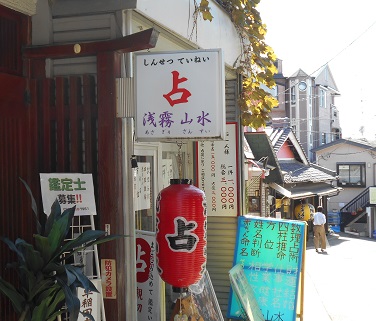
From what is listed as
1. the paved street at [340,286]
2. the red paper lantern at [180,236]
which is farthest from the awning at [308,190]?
the red paper lantern at [180,236]

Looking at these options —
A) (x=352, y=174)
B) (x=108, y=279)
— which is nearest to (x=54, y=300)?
(x=108, y=279)

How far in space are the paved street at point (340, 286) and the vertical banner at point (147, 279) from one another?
5.18 metres

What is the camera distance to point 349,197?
42750 mm

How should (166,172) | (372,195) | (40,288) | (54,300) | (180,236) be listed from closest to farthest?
(40,288) → (54,300) → (180,236) → (166,172) → (372,195)

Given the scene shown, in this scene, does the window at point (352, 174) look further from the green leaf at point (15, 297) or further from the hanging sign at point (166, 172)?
the green leaf at point (15, 297)

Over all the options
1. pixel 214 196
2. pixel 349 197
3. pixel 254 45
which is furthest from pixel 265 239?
pixel 349 197

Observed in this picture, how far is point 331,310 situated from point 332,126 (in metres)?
40.3

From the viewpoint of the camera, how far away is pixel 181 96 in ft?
16.8

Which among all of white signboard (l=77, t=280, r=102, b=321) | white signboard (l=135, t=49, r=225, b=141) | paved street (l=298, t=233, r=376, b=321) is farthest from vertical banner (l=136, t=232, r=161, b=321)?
paved street (l=298, t=233, r=376, b=321)

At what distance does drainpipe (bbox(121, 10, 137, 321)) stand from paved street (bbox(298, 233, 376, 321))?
626 centimetres

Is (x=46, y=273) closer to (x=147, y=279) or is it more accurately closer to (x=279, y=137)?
(x=147, y=279)

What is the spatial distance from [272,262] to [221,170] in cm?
176

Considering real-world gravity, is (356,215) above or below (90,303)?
below

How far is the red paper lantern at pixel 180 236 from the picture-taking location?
5242 millimetres
